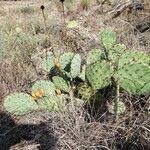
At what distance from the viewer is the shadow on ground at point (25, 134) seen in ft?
12.7

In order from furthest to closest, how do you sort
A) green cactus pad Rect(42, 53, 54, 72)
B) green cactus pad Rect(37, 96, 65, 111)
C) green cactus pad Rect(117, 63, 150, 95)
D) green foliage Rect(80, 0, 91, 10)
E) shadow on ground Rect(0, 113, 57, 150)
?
green foliage Rect(80, 0, 91, 10) → green cactus pad Rect(42, 53, 54, 72) → green cactus pad Rect(37, 96, 65, 111) → shadow on ground Rect(0, 113, 57, 150) → green cactus pad Rect(117, 63, 150, 95)

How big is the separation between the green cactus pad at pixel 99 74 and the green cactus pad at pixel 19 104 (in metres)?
0.55

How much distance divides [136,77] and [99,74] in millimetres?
337

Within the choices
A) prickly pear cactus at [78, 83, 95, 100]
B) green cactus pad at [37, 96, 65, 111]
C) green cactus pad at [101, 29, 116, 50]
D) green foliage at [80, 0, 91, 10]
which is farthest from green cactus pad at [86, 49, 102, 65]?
green foliage at [80, 0, 91, 10]

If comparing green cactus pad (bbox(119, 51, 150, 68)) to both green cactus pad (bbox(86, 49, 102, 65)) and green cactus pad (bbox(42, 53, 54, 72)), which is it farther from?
green cactus pad (bbox(42, 53, 54, 72))

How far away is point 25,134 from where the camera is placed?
4.18m

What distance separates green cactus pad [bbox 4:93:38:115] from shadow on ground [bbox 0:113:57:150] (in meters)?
0.22

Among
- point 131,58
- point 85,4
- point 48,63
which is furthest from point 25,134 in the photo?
point 85,4

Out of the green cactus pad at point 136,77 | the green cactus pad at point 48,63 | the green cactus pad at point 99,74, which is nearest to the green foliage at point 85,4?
the green cactus pad at point 48,63

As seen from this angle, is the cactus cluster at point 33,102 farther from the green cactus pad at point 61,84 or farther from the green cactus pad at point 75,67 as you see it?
the green cactus pad at point 75,67

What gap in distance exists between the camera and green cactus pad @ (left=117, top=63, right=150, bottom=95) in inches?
140

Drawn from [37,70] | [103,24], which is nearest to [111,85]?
[37,70]

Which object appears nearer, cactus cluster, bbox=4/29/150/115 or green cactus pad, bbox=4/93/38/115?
cactus cluster, bbox=4/29/150/115

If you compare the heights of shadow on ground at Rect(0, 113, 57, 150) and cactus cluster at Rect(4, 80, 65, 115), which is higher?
cactus cluster at Rect(4, 80, 65, 115)
